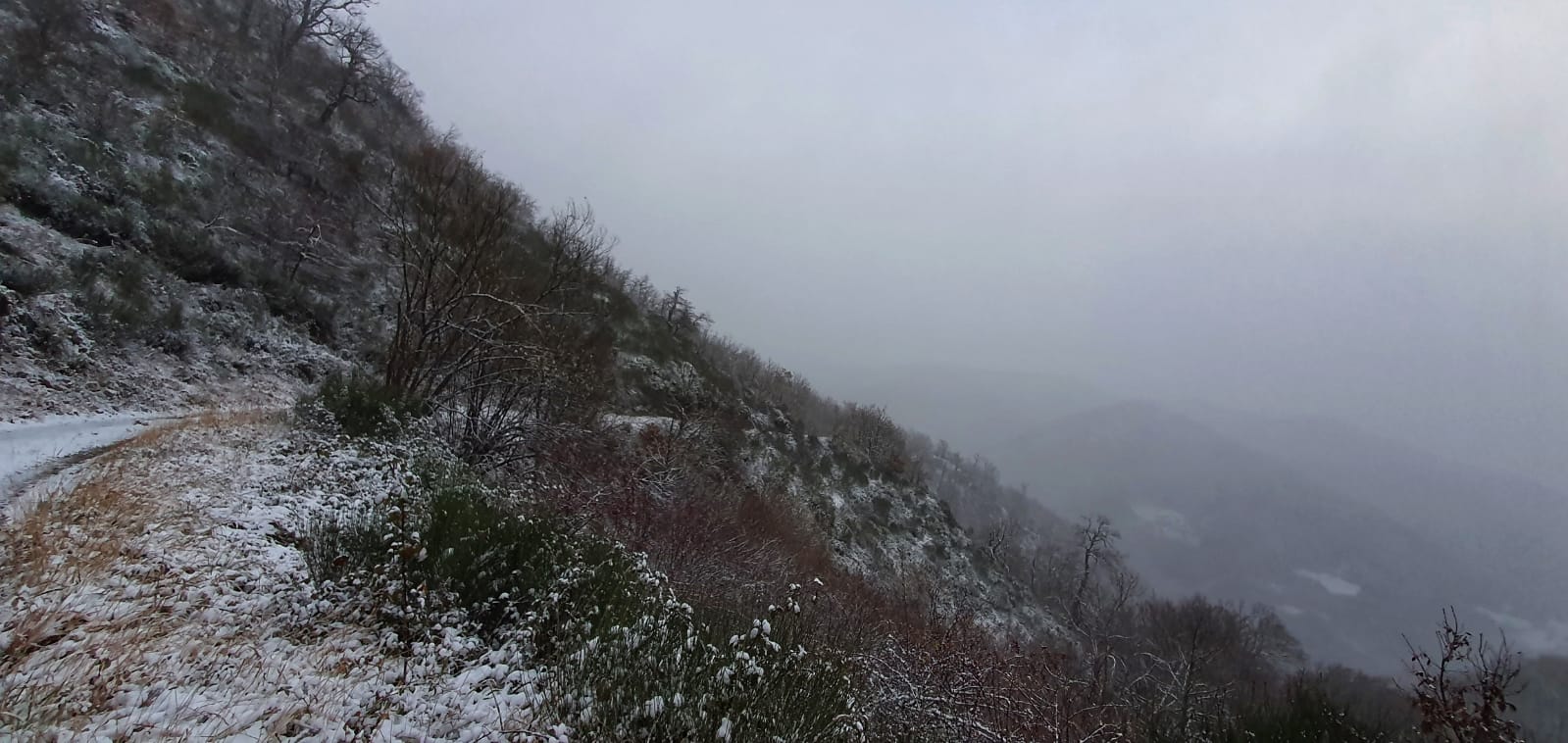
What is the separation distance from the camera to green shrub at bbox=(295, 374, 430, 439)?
422 inches

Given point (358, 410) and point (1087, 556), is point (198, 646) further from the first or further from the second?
point (1087, 556)

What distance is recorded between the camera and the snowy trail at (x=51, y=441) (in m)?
6.63

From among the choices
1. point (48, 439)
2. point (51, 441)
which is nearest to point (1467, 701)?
point (51, 441)

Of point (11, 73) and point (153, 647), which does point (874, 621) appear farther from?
point (11, 73)

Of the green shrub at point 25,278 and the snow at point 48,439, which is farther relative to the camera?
the green shrub at point 25,278

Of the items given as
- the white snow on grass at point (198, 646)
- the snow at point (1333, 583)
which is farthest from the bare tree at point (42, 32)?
the snow at point (1333, 583)

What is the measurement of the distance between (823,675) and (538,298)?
36.3 feet

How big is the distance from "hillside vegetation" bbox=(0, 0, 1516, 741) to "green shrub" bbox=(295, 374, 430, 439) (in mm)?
72

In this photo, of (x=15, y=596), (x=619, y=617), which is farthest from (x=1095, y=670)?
(x=15, y=596)

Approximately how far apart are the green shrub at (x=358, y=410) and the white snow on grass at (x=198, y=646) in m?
3.77

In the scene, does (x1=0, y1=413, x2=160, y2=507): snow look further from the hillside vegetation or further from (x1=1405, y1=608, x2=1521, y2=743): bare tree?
(x1=1405, y1=608, x2=1521, y2=743): bare tree

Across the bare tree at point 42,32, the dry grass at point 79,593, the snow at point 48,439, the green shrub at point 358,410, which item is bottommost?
the snow at point 48,439

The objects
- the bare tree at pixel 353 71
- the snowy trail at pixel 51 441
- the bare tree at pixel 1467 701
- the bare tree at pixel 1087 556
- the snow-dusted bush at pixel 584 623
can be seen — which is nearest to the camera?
the snow-dusted bush at pixel 584 623

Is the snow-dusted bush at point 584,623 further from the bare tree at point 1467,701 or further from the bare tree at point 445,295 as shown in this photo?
the bare tree at point 445,295
